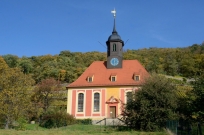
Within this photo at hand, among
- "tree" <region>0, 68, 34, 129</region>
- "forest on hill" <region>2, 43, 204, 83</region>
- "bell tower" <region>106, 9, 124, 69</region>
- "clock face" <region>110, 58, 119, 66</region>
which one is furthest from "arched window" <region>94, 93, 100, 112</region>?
"forest on hill" <region>2, 43, 204, 83</region>

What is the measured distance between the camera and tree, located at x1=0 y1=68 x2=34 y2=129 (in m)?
26.4

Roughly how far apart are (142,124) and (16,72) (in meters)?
15.1

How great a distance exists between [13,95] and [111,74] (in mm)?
13701

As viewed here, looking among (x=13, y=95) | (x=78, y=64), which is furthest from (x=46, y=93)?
(x=78, y=64)

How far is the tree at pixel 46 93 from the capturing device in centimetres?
4072

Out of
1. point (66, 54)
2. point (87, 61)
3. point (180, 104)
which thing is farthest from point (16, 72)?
point (66, 54)

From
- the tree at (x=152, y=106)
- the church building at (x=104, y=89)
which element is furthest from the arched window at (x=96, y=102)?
the tree at (x=152, y=106)

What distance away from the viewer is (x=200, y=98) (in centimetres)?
1862

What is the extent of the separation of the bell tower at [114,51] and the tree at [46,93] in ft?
31.0

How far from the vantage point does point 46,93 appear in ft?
137

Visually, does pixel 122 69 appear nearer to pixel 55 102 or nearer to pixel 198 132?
pixel 55 102

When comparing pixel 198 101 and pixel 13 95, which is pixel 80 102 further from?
pixel 198 101

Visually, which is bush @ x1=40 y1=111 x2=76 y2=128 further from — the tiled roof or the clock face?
the clock face

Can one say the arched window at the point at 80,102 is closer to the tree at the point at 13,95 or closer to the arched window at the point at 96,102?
the arched window at the point at 96,102
